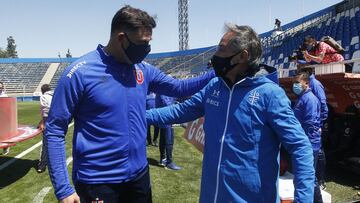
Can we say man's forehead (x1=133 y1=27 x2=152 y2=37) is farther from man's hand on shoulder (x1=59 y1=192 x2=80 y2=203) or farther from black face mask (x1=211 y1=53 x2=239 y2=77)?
man's hand on shoulder (x1=59 y1=192 x2=80 y2=203)

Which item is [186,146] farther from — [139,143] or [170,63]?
[170,63]

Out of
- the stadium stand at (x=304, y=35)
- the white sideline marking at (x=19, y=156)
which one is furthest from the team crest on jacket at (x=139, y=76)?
the stadium stand at (x=304, y=35)

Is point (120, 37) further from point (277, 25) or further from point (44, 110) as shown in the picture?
point (277, 25)

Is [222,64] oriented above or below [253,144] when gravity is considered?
above

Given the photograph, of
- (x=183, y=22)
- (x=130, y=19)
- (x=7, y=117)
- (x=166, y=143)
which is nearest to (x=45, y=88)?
(x=7, y=117)

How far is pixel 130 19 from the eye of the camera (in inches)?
102

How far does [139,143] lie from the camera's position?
9.05 ft

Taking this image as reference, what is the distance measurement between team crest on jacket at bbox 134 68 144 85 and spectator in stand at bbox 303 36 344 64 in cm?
590

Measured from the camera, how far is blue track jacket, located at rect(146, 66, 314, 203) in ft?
7.42

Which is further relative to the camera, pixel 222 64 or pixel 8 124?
pixel 8 124

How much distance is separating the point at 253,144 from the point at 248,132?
0.07 meters

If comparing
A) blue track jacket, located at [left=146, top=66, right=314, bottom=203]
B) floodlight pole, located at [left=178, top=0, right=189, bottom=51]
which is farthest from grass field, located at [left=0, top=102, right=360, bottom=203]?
floodlight pole, located at [left=178, top=0, right=189, bottom=51]

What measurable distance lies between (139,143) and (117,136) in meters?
0.19

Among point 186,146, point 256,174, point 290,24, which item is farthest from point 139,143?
point 290,24
